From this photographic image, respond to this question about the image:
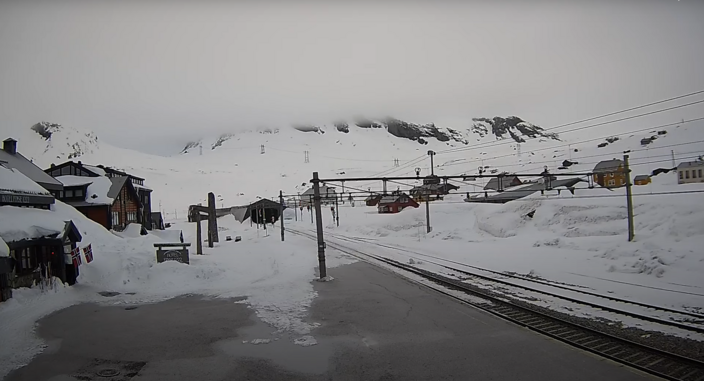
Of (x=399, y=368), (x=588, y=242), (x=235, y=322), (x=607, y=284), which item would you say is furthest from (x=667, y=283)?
(x=235, y=322)

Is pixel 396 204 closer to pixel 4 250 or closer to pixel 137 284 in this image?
pixel 137 284

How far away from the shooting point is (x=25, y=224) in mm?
15258

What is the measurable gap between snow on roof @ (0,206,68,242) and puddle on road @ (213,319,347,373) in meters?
9.08

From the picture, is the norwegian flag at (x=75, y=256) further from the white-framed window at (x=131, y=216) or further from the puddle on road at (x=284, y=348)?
the white-framed window at (x=131, y=216)

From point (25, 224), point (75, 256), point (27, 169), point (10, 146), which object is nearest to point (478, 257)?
point (75, 256)

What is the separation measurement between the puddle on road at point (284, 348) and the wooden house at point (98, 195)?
27.4 metres

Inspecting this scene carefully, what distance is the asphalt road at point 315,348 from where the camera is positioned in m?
A: 7.73

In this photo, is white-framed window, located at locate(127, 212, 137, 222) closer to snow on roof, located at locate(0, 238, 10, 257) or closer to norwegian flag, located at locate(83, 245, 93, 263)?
norwegian flag, located at locate(83, 245, 93, 263)

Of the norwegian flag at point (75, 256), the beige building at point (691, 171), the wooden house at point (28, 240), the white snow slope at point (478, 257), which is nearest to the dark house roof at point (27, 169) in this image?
the white snow slope at point (478, 257)

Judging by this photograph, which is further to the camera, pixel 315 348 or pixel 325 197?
pixel 325 197

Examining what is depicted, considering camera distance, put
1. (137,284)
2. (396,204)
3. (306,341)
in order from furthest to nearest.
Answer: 1. (396,204)
2. (137,284)
3. (306,341)

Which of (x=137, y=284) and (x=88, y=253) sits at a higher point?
(x=88, y=253)

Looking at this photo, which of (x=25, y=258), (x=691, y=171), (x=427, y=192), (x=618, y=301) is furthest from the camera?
(x=691, y=171)

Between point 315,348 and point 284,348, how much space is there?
2.18 ft
